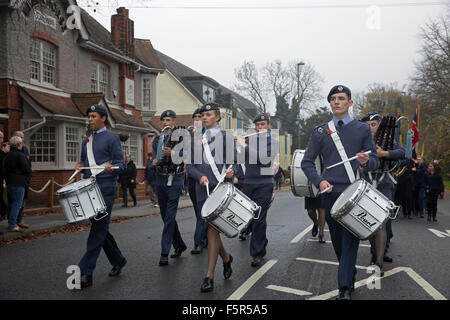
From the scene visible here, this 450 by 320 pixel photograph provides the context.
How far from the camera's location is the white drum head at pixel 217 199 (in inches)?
195

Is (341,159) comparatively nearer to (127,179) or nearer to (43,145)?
(127,179)

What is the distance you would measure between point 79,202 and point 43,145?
49.0 feet

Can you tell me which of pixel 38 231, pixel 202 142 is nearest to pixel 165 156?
pixel 202 142

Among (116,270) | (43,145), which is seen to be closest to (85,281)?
(116,270)

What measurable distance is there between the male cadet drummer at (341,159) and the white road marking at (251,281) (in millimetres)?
1076

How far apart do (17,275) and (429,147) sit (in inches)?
1735

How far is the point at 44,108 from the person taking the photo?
17266 mm

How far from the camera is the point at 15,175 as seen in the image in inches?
412

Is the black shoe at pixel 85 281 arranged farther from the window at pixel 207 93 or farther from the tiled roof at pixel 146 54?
the window at pixel 207 93

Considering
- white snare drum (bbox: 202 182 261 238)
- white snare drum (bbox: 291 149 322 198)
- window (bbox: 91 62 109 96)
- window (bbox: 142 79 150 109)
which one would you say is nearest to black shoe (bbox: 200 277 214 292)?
white snare drum (bbox: 202 182 261 238)

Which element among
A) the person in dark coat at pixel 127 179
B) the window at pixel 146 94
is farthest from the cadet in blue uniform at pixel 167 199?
the window at pixel 146 94

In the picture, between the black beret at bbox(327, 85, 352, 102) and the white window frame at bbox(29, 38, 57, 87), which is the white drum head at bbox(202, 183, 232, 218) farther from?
the white window frame at bbox(29, 38, 57, 87)

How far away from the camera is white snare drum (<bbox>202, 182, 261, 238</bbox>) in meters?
4.93

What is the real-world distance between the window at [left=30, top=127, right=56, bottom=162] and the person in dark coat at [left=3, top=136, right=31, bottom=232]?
27.6ft
